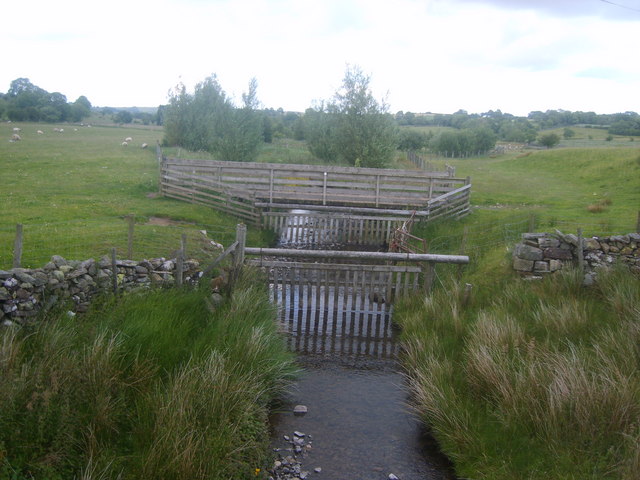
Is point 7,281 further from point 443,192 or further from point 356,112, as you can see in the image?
point 356,112

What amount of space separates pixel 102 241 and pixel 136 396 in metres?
7.40

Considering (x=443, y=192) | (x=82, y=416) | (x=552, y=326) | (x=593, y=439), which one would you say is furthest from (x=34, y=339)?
(x=443, y=192)

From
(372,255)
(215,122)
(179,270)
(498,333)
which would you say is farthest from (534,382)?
(215,122)

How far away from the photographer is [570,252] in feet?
39.3

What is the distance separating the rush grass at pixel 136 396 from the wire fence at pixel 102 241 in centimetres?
320

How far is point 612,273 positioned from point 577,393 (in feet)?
19.1

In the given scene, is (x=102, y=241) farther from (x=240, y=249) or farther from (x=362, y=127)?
(x=362, y=127)

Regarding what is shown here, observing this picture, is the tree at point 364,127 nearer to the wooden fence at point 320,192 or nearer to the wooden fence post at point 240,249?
the wooden fence at point 320,192

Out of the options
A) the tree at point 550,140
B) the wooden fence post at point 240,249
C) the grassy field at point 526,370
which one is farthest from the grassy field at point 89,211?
the tree at point 550,140

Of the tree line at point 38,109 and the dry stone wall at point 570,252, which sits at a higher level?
the tree line at point 38,109

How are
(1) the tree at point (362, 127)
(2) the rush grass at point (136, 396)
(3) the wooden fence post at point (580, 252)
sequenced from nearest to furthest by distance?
(2) the rush grass at point (136, 396), (3) the wooden fence post at point (580, 252), (1) the tree at point (362, 127)

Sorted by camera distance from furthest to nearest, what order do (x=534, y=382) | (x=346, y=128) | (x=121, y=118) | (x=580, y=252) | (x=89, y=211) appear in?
(x=121, y=118) < (x=346, y=128) < (x=89, y=211) < (x=580, y=252) < (x=534, y=382)

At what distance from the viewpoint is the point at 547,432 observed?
5922 mm

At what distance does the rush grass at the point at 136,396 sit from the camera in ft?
16.6
